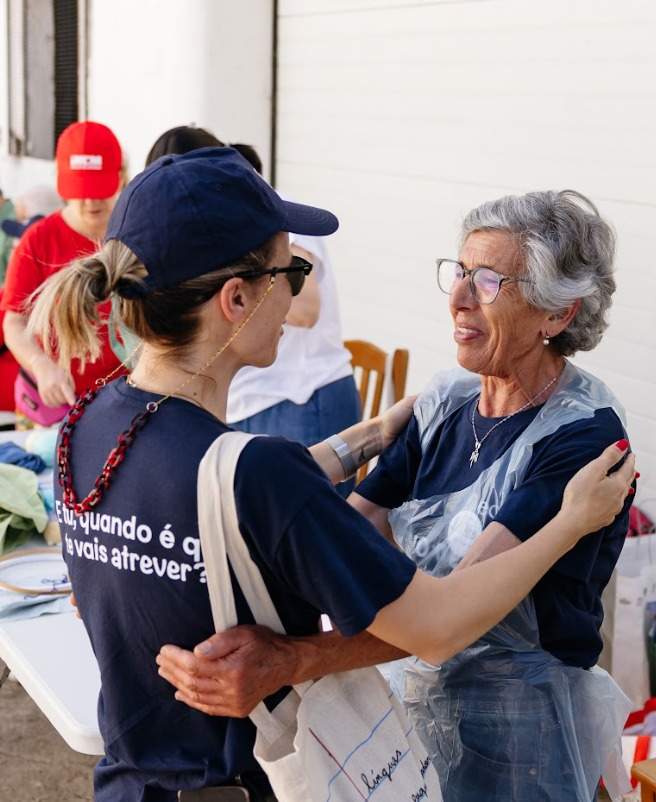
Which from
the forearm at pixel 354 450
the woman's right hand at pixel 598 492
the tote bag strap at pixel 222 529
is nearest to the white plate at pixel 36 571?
the forearm at pixel 354 450

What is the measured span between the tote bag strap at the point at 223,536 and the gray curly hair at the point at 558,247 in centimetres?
81

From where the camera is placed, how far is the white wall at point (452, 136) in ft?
11.4

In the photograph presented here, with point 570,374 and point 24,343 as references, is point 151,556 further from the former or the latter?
point 24,343

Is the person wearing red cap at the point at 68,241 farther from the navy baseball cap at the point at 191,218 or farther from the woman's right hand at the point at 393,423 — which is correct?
the navy baseball cap at the point at 191,218

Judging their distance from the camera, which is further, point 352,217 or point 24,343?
point 352,217

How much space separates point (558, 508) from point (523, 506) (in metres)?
0.06

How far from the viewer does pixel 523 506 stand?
172 centimetres

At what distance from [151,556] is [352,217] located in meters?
4.00

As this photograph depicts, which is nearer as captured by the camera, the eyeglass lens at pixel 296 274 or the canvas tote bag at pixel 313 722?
the canvas tote bag at pixel 313 722

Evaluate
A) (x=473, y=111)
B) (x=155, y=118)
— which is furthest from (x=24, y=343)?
(x=155, y=118)

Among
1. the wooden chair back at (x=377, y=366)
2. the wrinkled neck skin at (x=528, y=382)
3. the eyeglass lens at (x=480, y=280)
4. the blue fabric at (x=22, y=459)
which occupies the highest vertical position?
the eyeglass lens at (x=480, y=280)

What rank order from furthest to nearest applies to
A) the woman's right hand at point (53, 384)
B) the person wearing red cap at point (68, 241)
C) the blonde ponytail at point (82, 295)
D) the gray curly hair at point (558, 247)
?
the person wearing red cap at point (68, 241) < the woman's right hand at point (53, 384) < the gray curly hair at point (558, 247) < the blonde ponytail at point (82, 295)

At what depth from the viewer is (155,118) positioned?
6398 millimetres

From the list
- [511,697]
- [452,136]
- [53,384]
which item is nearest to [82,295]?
[511,697]
